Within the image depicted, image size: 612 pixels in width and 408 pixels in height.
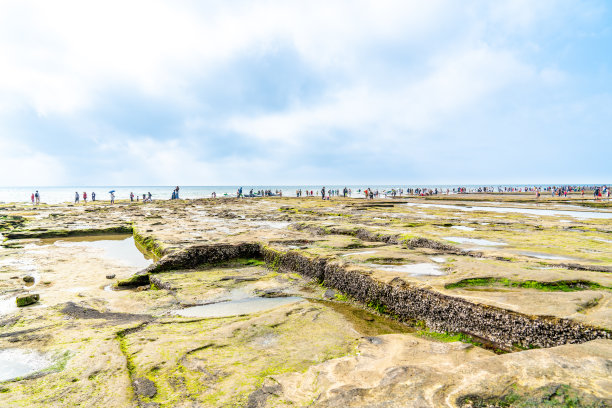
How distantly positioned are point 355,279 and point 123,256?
12.4 meters

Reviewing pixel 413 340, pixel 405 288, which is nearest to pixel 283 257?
pixel 405 288

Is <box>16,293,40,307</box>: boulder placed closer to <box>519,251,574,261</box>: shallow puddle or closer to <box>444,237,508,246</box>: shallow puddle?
<box>444,237,508,246</box>: shallow puddle

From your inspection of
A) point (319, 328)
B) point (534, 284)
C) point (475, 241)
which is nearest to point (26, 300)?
point (319, 328)

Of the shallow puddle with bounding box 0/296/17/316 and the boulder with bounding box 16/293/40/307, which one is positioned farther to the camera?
the boulder with bounding box 16/293/40/307

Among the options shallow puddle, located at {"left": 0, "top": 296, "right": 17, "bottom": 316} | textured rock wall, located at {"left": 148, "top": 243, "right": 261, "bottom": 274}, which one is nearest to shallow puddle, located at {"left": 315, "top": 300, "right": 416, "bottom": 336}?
textured rock wall, located at {"left": 148, "top": 243, "right": 261, "bottom": 274}

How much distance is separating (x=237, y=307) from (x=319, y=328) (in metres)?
2.63

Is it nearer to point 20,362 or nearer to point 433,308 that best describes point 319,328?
point 433,308

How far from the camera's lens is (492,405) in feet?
10.9

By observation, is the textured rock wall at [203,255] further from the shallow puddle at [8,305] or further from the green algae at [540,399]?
the green algae at [540,399]

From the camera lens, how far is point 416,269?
29.3 feet

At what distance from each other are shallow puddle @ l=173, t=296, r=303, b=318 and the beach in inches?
2.8

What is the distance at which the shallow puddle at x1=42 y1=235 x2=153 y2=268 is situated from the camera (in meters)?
14.4

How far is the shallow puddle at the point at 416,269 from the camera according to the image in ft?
27.6

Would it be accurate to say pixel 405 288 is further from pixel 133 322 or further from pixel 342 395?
pixel 133 322
